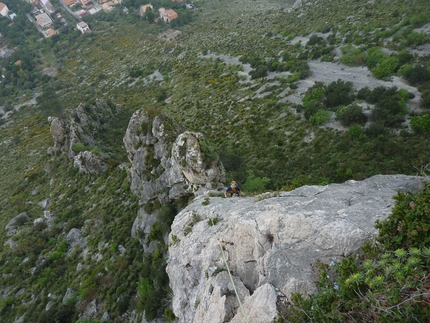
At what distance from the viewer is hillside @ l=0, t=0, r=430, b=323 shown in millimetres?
21203

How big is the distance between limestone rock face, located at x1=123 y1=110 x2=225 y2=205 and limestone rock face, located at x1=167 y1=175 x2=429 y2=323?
6529 millimetres

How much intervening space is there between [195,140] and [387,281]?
1638 cm

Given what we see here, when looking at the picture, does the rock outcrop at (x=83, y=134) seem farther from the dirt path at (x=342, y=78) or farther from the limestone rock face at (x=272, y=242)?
the dirt path at (x=342, y=78)

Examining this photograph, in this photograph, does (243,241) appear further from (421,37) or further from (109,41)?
(109,41)

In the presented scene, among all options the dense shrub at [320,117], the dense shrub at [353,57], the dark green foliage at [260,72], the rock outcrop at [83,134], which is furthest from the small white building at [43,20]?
the dense shrub at [320,117]

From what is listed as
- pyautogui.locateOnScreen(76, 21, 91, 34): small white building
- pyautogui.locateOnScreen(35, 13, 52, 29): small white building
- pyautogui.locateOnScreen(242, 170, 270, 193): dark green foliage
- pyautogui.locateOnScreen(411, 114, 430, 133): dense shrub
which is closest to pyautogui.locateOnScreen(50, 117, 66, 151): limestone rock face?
pyautogui.locateOnScreen(242, 170, 270, 193): dark green foliage

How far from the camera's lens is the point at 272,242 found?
8.98 metres

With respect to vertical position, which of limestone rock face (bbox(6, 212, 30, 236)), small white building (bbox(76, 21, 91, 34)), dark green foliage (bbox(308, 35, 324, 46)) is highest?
small white building (bbox(76, 21, 91, 34))

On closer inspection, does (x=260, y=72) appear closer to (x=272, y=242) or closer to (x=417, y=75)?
(x=417, y=75)

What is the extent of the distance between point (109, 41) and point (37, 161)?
74.5 meters

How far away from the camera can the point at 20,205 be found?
37344 mm

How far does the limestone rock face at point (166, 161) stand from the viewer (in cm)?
1927

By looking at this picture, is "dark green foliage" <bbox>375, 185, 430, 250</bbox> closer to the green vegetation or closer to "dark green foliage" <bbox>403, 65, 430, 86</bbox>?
the green vegetation

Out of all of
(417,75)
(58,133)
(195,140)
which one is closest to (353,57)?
(417,75)
